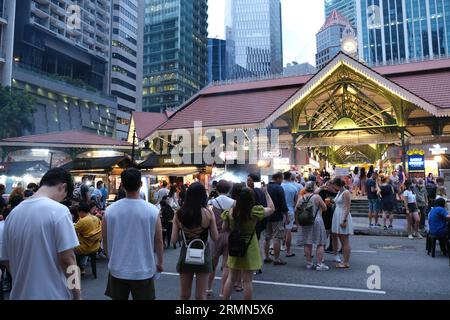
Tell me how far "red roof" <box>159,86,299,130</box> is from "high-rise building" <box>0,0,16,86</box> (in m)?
40.8

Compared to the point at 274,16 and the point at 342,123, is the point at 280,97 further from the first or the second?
the point at 274,16

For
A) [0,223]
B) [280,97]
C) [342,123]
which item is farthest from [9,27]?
[0,223]

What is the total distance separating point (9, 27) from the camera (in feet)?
172

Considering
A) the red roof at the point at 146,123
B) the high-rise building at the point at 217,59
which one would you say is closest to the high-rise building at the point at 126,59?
the red roof at the point at 146,123

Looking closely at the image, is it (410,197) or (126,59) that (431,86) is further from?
(126,59)

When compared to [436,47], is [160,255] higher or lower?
lower

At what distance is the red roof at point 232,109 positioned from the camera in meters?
20.7

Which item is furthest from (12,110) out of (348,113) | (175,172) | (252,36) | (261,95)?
(252,36)

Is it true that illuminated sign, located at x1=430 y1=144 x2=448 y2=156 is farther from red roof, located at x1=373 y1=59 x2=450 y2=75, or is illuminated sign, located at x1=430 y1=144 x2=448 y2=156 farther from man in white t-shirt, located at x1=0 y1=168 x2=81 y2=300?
man in white t-shirt, located at x1=0 y1=168 x2=81 y2=300

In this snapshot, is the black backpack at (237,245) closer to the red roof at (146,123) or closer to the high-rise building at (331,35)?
the red roof at (146,123)

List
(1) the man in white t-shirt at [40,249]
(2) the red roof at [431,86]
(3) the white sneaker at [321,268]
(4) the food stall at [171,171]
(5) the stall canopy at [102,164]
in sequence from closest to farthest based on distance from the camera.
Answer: (1) the man in white t-shirt at [40,249] < (3) the white sneaker at [321,268] < (2) the red roof at [431,86] < (5) the stall canopy at [102,164] < (4) the food stall at [171,171]

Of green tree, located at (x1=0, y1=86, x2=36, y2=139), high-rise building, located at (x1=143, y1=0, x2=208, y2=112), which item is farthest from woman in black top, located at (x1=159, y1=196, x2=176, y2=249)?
high-rise building, located at (x1=143, y1=0, x2=208, y2=112)

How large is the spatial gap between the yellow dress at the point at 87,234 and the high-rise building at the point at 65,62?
2240 inches
